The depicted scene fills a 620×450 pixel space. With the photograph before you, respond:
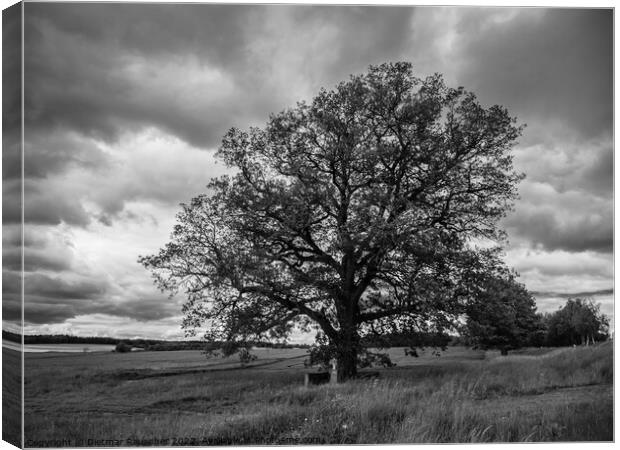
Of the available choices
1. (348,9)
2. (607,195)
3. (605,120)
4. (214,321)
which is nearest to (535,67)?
(605,120)

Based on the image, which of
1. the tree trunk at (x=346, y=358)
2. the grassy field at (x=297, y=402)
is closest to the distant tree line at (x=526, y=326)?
the grassy field at (x=297, y=402)

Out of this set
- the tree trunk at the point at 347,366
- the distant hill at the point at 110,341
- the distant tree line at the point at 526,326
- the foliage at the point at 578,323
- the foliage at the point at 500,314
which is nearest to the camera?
the distant hill at the point at 110,341

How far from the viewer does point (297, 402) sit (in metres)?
10.0

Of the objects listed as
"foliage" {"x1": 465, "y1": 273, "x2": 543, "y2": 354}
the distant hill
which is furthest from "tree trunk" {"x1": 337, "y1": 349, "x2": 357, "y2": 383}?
"foliage" {"x1": 465, "y1": 273, "x2": 543, "y2": 354}

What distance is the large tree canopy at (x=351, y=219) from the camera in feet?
41.0

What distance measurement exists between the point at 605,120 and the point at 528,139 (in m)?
1.70

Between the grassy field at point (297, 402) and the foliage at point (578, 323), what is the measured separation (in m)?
0.28

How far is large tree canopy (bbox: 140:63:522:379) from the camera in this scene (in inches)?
492

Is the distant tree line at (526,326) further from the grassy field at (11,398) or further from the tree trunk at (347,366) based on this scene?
the grassy field at (11,398)

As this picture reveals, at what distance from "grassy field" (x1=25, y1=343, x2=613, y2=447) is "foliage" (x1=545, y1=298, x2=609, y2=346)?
0.28 metres

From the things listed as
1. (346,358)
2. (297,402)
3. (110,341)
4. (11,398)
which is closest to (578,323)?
(346,358)

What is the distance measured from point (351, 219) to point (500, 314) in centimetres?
403

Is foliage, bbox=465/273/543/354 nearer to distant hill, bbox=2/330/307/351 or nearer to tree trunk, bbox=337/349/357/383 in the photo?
tree trunk, bbox=337/349/357/383

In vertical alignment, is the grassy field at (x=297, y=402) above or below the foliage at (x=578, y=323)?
below
